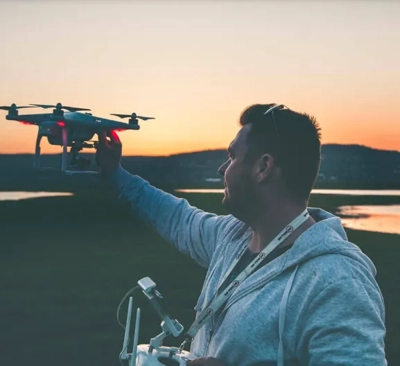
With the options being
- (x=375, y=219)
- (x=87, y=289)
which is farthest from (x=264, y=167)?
(x=375, y=219)

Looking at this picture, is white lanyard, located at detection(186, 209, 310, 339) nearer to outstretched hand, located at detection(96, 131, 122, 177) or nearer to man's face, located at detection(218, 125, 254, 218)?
man's face, located at detection(218, 125, 254, 218)

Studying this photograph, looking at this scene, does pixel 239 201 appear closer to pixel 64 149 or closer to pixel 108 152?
pixel 64 149

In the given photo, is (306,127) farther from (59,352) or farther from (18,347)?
(18,347)

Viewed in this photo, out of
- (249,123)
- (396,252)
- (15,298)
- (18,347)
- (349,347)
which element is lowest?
(396,252)

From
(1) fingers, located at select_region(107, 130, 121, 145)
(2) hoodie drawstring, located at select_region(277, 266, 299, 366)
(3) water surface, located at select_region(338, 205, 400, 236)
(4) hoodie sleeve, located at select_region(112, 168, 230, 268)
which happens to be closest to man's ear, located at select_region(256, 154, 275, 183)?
(2) hoodie drawstring, located at select_region(277, 266, 299, 366)

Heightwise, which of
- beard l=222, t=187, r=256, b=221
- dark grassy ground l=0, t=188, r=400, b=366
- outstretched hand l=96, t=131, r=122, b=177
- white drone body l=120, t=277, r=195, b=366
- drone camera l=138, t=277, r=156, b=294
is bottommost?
dark grassy ground l=0, t=188, r=400, b=366

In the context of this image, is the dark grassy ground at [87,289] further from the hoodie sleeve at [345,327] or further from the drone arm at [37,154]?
the hoodie sleeve at [345,327]

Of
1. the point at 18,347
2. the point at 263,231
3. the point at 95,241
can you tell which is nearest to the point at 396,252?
the point at 95,241
